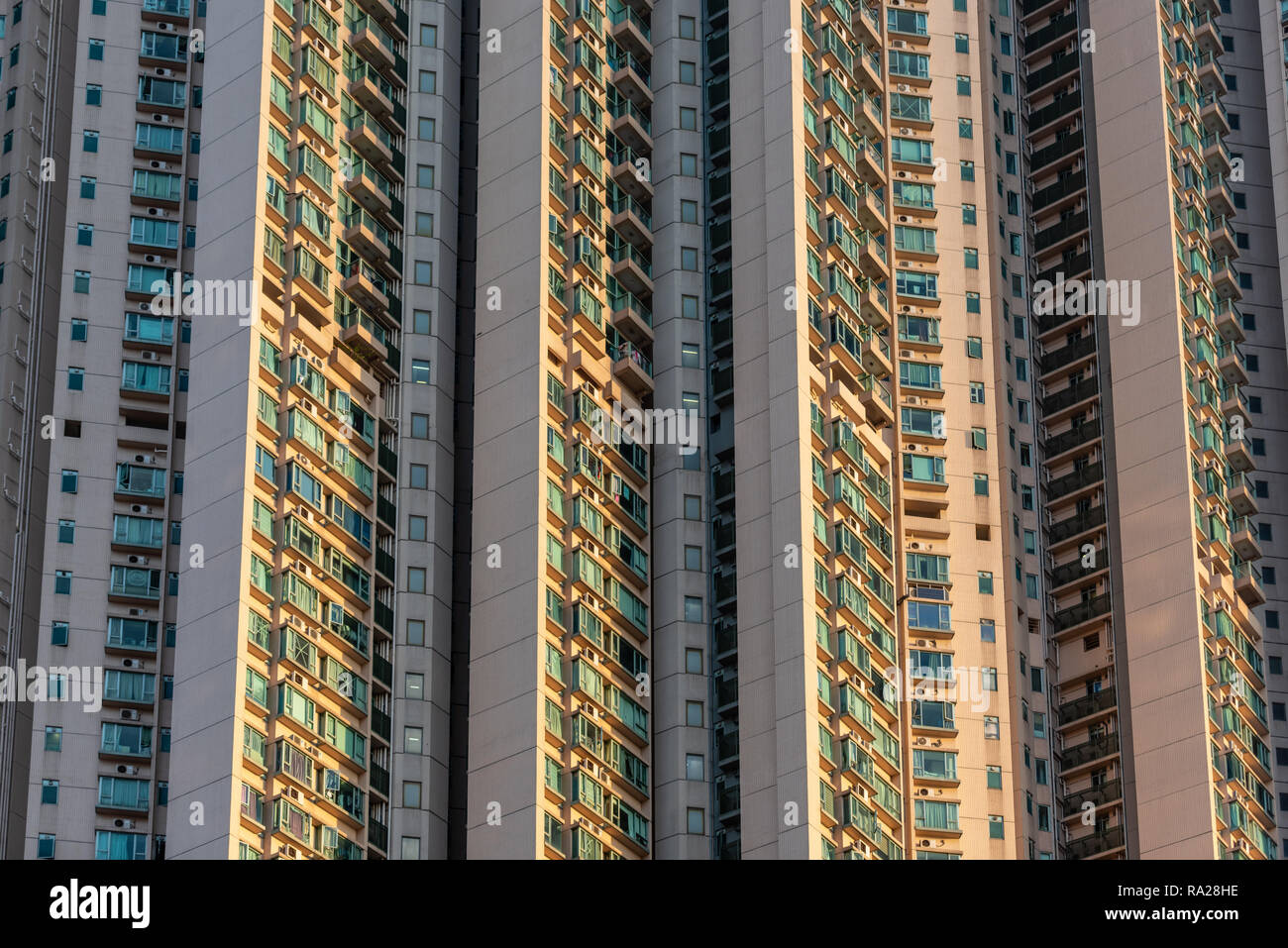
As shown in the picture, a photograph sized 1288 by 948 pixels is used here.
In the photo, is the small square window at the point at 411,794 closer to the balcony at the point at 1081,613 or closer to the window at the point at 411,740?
the window at the point at 411,740

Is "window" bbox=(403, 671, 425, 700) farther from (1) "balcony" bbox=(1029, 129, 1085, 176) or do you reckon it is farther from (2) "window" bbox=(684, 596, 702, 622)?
(1) "balcony" bbox=(1029, 129, 1085, 176)

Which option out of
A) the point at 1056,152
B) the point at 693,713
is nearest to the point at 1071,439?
→ the point at 1056,152

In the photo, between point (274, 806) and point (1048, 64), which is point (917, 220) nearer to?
point (1048, 64)

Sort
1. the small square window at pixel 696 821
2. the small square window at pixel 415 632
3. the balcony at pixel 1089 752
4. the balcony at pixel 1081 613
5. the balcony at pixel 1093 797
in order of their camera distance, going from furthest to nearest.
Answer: the balcony at pixel 1081 613 < the balcony at pixel 1089 752 < the balcony at pixel 1093 797 < the small square window at pixel 415 632 < the small square window at pixel 696 821

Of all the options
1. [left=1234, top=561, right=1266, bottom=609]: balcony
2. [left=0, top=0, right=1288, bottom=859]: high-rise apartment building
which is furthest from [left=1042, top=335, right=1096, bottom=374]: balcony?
[left=1234, top=561, right=1266, bottom=609]: balcony

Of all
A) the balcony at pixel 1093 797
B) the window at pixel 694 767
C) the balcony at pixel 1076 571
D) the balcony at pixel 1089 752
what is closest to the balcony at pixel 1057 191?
the balcony at pixel 1076 571

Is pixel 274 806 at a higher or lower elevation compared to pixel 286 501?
lower
